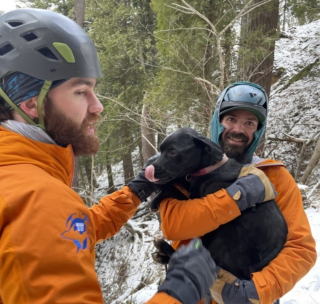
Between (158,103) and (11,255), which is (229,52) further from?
(11,255)

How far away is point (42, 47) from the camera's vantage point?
1.58 meters

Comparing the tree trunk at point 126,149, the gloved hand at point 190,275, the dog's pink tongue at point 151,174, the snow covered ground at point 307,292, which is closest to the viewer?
the gloved hand at point 190,275

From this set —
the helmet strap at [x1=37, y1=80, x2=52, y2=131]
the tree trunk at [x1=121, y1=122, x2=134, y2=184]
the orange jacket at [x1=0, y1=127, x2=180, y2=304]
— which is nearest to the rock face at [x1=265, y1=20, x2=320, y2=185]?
the tree trunk at [x1=121, y1=122, x2=134, y2=184]

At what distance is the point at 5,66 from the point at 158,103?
6787 millimetres

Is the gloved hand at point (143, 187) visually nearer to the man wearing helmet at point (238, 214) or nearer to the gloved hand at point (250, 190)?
the man wearing helmet at point (238, 214)

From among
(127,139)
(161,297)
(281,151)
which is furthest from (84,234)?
(127,139)

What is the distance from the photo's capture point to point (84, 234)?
1.13 meters

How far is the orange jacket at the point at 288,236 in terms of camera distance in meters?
1.74

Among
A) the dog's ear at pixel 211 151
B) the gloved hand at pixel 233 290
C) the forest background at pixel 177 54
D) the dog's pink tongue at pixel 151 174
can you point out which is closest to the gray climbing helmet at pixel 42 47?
the dog's pink tongue at pixel 151 174

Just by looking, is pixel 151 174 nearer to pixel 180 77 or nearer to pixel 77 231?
pixel 77 231

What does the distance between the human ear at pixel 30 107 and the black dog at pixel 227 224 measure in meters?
0.89

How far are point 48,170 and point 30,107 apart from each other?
16.7 inches

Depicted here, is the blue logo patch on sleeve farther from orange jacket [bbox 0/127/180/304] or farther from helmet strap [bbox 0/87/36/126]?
helmet strap [bbox 0/87/36/126]

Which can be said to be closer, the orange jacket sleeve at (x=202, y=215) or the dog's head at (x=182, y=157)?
the orange jacket sleeve at (x=202, y=215)
